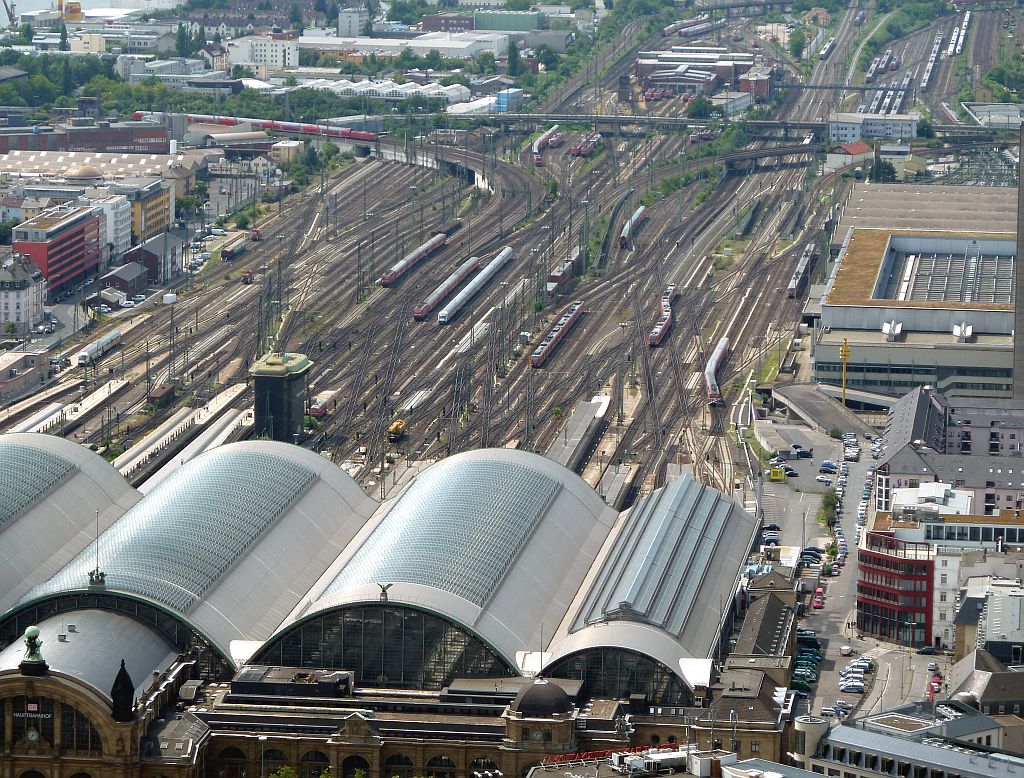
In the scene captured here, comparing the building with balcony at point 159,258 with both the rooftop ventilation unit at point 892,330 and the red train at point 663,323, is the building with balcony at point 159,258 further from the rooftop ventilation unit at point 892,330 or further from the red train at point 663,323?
the rooftop ventilation unit at point 892,330

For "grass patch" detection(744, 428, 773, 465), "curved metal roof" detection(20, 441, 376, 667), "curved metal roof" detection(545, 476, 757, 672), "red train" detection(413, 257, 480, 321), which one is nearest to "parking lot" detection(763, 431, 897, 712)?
"grass patch" detection(744, 428, 773, 465)

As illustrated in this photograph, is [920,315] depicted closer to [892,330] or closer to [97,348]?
[892,330]

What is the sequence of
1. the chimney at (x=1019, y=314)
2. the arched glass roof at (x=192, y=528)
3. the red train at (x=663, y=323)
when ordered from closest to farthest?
the arched glass roof at (x=192, y=528), the chimney at (x=1019, y=314), the red train at (x=663, y=323)

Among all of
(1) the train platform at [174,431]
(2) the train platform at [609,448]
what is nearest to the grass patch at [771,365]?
(2) the train platform at [609,448]

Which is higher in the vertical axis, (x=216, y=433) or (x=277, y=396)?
(x=277, y=396)

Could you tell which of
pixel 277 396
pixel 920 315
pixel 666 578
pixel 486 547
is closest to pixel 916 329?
pixel 920 315

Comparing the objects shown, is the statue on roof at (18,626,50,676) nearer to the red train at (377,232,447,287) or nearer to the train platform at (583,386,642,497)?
the train platform at (583,386,642,497)

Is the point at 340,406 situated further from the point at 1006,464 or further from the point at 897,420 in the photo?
the point at 1006,464
